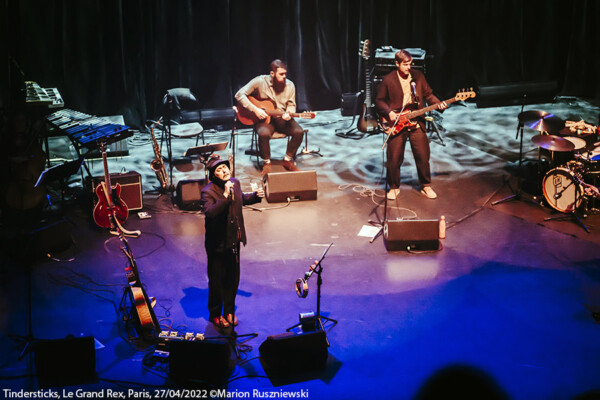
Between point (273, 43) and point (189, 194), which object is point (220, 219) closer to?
point (189, 194)

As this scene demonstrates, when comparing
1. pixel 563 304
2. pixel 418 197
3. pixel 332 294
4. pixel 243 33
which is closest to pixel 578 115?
pixel 418 197

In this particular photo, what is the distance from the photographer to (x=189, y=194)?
27.9 feet

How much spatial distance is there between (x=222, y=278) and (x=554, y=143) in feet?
14.9

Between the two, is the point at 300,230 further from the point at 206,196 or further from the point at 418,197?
the point at 206,196

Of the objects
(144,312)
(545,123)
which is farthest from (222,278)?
(545,123)

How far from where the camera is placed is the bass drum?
772cm

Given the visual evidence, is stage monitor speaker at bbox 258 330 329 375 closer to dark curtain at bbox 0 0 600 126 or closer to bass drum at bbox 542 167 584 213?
bass drum at bbox 542 167 584 213

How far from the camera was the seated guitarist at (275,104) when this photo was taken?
9461 mm

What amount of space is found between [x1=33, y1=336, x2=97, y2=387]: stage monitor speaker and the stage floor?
0.13 meters

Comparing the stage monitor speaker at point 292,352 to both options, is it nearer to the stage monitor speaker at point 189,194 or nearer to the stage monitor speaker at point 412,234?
the stage monitor speaker at point 412,234

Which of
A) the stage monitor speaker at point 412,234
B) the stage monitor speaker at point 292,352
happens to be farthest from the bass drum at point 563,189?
the stage monitor speaker at point 292,352

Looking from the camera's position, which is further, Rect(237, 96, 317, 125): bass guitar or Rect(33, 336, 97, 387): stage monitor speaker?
Rect(237, 96, 317, 125): bass guitar

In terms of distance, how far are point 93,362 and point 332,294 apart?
241 centimetres

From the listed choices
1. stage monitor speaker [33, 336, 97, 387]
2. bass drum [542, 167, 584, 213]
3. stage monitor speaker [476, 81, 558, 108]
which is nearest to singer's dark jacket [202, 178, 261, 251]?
stage monitor speaker [33, 336, 97, 387]
